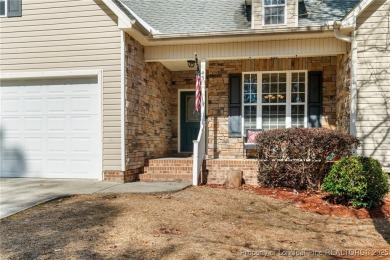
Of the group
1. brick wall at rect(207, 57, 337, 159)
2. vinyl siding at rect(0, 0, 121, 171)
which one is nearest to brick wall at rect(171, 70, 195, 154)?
brick wall at rect(207, 57, 337, 159)

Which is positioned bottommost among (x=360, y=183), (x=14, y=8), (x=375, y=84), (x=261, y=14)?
(x=360, y=183)

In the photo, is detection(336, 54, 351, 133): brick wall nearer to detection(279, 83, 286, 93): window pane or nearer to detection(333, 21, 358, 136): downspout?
detection(333, 21, 358, 136): downspout

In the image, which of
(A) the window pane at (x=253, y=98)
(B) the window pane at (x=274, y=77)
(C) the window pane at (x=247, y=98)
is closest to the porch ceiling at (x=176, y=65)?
(C) the window pane at (x=247, y=98)

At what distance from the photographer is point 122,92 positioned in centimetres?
751

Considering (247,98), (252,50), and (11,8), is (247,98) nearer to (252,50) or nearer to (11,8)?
(252,50)

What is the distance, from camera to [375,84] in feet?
24.0

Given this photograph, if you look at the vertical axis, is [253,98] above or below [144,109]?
above

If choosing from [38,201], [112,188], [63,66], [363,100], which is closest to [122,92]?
[63,66]

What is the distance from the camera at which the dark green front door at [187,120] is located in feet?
35.1

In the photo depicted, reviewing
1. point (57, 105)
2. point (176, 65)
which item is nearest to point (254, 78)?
point (176, 65)

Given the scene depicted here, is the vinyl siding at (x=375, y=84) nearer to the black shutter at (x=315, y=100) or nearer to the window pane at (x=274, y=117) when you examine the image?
the black shutter at (x=315, y=100)

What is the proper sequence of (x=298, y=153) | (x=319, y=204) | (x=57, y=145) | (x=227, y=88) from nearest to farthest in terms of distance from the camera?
(x=319, y=204), (x=298, y=153), (x=57, y=145), (x=227, y=88)

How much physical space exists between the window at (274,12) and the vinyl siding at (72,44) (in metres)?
3.84

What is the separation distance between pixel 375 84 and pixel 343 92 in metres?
0.85
